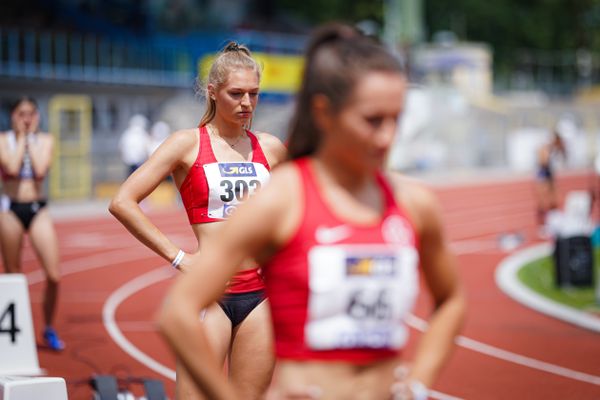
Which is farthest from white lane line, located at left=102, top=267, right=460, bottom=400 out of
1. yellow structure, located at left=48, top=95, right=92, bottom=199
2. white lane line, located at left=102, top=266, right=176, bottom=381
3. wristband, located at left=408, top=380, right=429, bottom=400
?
yellow structure, located at left=48, top=95, right=92, bottom=199

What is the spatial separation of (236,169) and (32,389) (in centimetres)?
160

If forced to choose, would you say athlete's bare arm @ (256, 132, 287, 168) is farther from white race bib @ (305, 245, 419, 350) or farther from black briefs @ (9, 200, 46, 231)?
black briefs @ (9, 200, 46, 231)

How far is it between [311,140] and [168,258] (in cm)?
206

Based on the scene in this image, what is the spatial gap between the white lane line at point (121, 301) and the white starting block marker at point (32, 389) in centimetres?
304

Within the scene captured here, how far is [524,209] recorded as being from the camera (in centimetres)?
2611

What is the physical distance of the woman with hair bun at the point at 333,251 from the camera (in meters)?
2.70

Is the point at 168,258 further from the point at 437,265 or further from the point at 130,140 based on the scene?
the point at 130,140

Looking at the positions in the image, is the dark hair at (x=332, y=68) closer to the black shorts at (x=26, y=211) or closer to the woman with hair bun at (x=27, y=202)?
the woman with hair bun at (x=27, y=202)

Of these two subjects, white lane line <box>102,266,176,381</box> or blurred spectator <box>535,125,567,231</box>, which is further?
blurred spectator <box>535,125,567,231</box>

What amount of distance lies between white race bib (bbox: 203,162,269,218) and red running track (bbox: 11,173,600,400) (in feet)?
8.57

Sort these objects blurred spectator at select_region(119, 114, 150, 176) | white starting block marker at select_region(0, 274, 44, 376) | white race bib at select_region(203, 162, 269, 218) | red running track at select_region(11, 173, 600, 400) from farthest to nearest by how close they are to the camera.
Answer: blurred spectator at select_region(119, 114, 150, 176) < red running track at select_region(11, 173, 600, 400) < white starting block marker at select_region(0, 274, 44, 376) < white race bib at select_region(203, 162, 269, 218)

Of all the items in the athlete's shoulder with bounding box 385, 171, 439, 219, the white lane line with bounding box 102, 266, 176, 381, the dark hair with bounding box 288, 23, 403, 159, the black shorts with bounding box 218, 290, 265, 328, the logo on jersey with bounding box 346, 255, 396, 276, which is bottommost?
the white lane line with bounding box 102, 266, 176, 381

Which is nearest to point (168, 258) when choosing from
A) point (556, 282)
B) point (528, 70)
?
point (556, 282)

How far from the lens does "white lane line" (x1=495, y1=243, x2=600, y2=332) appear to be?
435 inches
